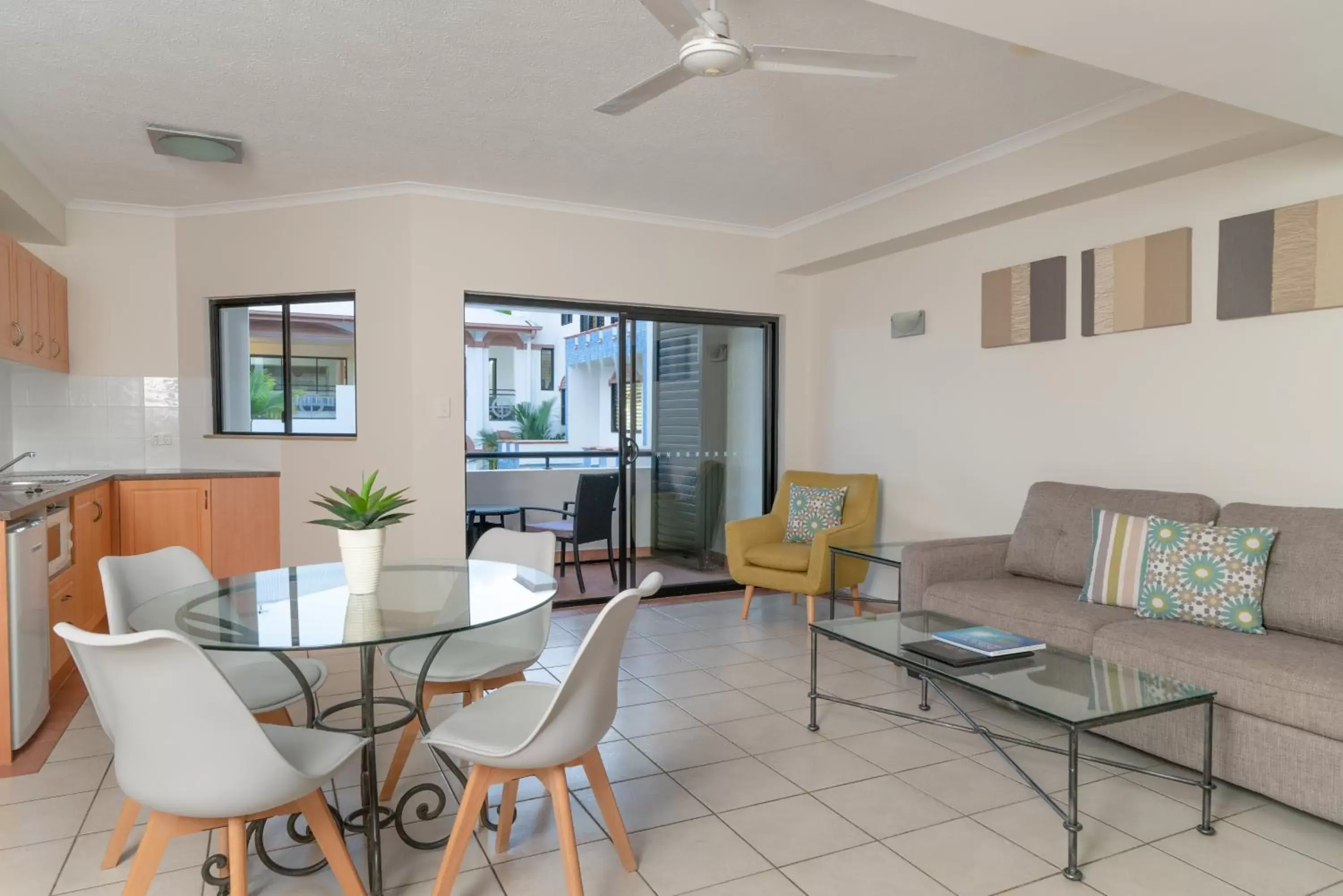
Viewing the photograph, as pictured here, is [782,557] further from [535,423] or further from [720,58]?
[535,423]

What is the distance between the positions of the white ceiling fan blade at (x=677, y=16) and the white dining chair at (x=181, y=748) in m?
1.82

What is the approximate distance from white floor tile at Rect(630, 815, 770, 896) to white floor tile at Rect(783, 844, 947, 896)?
0.42 feet

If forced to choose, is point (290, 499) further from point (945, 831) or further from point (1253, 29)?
point (1253, 29)

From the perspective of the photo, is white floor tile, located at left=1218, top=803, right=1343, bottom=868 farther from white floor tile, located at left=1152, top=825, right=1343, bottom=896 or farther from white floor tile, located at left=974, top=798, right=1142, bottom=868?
white floor tile, located at left=974, top=798, right=1142, bottom=868

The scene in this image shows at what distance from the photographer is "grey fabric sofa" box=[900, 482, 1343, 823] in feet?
7.86

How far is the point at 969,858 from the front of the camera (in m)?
2.29

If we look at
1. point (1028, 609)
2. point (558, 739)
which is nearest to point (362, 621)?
point (558, 739)

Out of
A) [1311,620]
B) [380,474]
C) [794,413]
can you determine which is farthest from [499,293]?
[1311,620]

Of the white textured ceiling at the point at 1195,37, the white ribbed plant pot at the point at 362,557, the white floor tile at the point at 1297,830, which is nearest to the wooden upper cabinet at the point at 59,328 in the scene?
the white ribbed plant pot at the point at 362,557

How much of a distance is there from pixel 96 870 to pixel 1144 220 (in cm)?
452

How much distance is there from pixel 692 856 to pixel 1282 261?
310cm

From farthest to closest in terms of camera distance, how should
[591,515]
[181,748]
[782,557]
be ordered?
1. [591,515]
2. [782,557]
3. [181,748]

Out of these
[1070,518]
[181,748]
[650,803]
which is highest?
[1070,518]

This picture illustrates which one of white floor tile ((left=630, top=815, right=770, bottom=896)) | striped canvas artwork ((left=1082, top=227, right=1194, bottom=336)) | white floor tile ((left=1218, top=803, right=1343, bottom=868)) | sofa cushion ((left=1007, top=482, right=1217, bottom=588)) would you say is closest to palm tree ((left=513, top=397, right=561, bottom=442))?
sofa cushion ((left=1007, top=482, right=1217, bottom=588))
